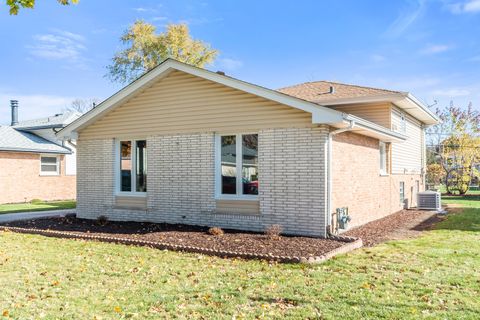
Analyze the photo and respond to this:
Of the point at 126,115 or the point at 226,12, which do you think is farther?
the point at 226,12

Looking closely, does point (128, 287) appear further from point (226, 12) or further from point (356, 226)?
point (226, 12)

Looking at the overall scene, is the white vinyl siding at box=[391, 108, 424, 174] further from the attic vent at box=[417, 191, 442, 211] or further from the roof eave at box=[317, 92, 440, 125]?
the attic vent at box=[417, 191, 442, 211]

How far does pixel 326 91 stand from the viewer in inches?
630

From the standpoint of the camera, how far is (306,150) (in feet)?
31.4

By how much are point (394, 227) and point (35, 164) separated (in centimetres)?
1955

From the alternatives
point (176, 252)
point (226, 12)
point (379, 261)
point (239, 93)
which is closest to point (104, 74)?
point (226, 12)

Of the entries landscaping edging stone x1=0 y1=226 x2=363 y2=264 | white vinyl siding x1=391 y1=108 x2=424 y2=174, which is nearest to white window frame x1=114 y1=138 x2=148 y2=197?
landscaping edging stone x1=0 y1=226 x2=363 y2=264

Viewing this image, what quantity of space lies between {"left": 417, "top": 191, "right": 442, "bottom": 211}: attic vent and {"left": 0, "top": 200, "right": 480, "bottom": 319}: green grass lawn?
919 centimetres

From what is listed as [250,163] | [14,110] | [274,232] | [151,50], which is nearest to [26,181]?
[14,110]

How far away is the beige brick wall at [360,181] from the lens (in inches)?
404

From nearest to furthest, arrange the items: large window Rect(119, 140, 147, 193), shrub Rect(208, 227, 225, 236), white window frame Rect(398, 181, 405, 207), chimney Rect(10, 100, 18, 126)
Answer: shrub Rect(208, 227, 225, 236)
large window Rect(119, 140, 147, 193)
white window frame Rect(398, 181, 405, 207)
chimney Rect(10, 100, 18, 126)

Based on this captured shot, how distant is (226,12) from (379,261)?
1383 cm

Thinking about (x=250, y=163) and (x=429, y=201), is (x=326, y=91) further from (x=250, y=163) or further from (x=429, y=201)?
(x=250, y=163)

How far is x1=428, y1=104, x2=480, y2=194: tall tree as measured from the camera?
94.8 ft
